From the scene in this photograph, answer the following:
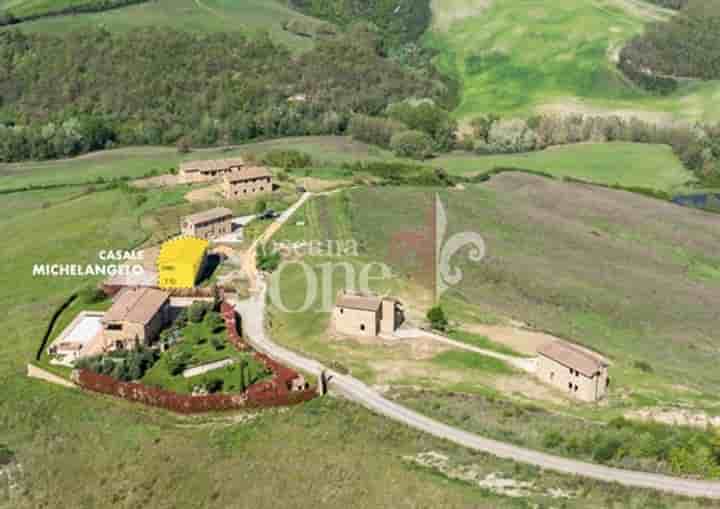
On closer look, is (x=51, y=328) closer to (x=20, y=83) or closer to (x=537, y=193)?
(x=537, y=193)

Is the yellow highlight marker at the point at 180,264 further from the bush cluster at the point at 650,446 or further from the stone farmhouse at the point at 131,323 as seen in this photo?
the bush cluster at the point at 650,446

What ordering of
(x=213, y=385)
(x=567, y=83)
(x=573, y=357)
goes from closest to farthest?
(x=213, y=385) → (x=573, y=357) → (x=567, y=83)

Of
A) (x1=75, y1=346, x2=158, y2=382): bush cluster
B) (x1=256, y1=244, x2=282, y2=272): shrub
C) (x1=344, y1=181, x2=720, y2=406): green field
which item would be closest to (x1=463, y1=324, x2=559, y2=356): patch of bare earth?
(x1=344, y1=181, x2=720, y2=406): green field

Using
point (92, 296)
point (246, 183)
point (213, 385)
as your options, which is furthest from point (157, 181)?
point (213, 385)

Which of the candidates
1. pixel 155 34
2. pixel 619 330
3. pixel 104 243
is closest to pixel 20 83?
pixel 155 34

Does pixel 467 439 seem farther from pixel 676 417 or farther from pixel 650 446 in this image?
pixel 676 417
